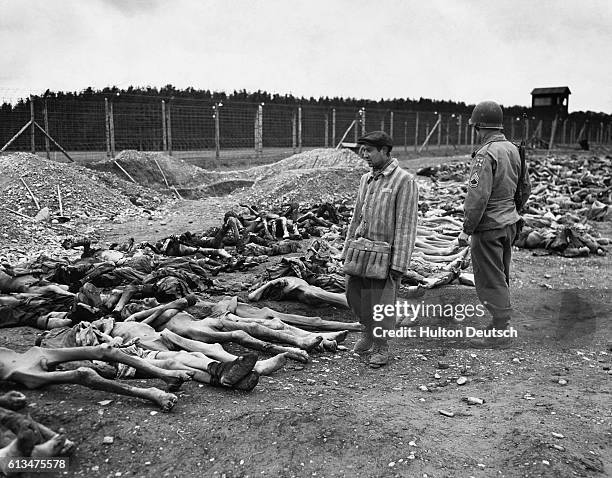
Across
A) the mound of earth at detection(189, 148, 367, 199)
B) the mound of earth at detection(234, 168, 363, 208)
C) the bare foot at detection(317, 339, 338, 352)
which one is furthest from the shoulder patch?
the mound of earth at detection(189, 148, 367, 199)

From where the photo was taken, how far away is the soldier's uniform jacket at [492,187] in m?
5.45

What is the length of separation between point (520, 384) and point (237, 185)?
14493mm

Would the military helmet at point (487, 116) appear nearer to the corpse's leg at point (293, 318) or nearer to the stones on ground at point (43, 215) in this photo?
the corpse's leg at point (293, 318)

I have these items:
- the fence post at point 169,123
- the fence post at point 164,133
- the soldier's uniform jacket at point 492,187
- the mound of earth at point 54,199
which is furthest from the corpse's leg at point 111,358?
the fence post at point 169,123

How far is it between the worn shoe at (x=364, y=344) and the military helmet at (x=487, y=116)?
210cm

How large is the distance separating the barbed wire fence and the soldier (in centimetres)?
1494

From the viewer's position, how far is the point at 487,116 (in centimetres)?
560

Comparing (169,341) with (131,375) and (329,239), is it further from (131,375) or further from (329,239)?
(329,239)

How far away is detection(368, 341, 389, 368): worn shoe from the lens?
4.93 meters

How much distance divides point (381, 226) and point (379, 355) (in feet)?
3.33

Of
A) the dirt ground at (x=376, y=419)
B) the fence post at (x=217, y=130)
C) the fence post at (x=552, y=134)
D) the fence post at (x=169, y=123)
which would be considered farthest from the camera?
the fence post at (x=552, y=134)

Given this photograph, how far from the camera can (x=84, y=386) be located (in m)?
3.74

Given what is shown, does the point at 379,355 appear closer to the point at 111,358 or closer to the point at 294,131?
the point at 111,358

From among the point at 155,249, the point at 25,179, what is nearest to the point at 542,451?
A: the point at 155,249
